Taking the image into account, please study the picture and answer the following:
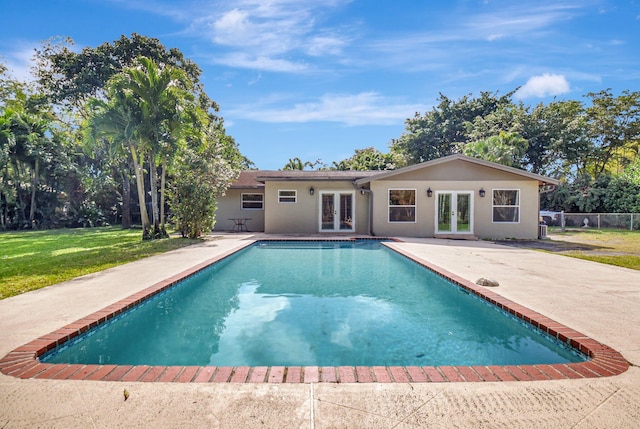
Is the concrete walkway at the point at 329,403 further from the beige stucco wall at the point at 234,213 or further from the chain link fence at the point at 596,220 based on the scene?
the chain link fence at the point at 596,220

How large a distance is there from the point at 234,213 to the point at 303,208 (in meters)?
4.58

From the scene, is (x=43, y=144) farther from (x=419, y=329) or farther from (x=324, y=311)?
(x=419, y=329)

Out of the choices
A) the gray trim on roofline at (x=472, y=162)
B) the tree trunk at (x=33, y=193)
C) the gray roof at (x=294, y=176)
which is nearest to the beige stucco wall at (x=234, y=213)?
the gray roof at (x=294, y=176)

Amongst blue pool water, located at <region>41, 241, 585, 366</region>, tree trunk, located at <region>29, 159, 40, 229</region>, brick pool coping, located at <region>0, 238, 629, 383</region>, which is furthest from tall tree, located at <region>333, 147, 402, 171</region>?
brick pool coping, located at <region>0, 238, 629, 383</region>

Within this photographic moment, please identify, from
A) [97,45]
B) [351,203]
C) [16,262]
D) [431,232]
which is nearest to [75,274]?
[16,262]

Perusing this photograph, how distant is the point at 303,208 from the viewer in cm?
1628

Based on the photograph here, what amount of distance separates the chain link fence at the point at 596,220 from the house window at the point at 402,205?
990cm

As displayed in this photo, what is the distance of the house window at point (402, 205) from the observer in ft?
49.3

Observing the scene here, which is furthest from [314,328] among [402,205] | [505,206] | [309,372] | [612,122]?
[612,122]

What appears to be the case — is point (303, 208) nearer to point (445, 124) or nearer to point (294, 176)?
point (294, 176)

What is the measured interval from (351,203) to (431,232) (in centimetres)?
389

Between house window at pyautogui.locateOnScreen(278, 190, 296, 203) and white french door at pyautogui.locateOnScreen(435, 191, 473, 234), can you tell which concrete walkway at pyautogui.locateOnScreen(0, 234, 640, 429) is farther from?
house window at pyautogui.locateOnScreen(278, 190, 296, 203)

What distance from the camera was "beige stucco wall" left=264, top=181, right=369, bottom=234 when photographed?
1616 cm

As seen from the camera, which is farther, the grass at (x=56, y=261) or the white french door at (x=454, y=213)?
the white french door at (x=454, y=213)
